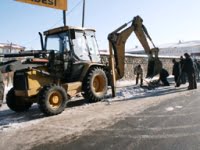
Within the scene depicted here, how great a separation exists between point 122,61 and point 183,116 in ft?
18.3

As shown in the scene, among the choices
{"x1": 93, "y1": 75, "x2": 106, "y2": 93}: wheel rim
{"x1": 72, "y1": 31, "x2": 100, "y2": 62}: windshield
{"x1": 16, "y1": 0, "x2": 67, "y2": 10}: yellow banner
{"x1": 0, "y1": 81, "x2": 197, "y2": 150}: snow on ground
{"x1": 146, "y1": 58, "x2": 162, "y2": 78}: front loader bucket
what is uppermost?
{"x1": 16, "y1": 0, "x2": 67, "y2": 10}: yellow banner

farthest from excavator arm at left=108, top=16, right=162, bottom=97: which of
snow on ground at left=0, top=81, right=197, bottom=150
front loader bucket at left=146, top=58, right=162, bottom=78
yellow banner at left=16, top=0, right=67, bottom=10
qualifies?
yellow banner at left=16, top=0, right=67, bottom=10

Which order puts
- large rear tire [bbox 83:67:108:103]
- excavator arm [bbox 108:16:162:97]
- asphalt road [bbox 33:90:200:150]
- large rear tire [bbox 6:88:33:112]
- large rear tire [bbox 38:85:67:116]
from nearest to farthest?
1. asphalt road [bbox 33:90:200:150]
2. large rear tire [bbox 38:85:67:116]
3. large rear tire [bbox 6:88:33:112]
4. large rear tire [bbox 83:67:108:103]
5. excavator arm [bbox 108:16:162:97]

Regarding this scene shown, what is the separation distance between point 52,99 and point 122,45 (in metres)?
5.27

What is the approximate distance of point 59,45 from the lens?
11133 millimetres

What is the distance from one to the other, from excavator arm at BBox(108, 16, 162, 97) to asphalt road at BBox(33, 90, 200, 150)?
4.43 metres

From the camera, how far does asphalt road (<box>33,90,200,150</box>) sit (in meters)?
5.89

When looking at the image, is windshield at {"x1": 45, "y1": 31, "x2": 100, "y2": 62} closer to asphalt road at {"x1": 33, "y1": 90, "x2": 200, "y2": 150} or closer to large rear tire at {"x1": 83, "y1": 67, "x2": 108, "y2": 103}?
large rear tire at {"x1": 83, "y1": 67, "x2": 108, "y2": 103}

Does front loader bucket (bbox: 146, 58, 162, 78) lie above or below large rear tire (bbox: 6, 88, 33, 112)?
above

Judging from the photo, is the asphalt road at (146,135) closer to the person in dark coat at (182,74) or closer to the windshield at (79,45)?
the windshield at (79,45)

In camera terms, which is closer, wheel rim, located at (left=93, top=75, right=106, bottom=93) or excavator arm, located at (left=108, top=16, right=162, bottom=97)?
wheel rim, located at (left=93, top=75, right=106, bottom=93)

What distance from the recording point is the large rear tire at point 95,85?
11094 mm

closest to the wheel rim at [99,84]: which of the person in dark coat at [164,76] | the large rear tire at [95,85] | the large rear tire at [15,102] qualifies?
the large rear tire at [95,85]

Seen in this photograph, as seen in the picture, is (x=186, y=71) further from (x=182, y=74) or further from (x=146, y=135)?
(x=146, y=135)
